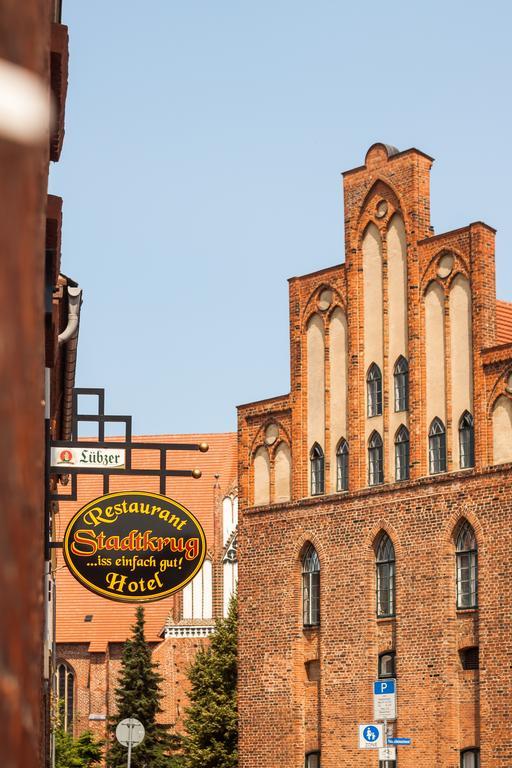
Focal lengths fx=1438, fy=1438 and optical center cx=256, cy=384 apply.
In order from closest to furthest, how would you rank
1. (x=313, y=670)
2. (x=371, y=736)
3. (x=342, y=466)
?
(x=371, y=736), (x=313, y=670), (x=342, y=466)

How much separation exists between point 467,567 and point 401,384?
15.5 ft

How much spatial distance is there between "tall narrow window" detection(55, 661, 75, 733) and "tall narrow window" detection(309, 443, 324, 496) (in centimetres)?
2920

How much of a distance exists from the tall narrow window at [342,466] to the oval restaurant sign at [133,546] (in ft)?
70.7

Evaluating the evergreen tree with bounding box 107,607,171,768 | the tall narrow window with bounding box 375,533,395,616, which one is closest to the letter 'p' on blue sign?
the tall narrow window with bounding box 375,533,395,616

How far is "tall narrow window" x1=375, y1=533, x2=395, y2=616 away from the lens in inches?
1280

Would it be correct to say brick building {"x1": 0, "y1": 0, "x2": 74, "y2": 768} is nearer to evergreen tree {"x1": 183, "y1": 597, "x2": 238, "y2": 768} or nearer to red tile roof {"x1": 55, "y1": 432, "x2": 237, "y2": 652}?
evergreen tree {"x1": 183, "y1": 597, "x2": 238, "y2": 768}

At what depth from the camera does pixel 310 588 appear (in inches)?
1357

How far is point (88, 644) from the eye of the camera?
200 ft

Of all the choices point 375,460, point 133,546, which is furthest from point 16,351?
point 375,460

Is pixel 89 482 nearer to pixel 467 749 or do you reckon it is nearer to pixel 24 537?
pixel 467 749

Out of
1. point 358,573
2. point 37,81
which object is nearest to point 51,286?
point 37,81

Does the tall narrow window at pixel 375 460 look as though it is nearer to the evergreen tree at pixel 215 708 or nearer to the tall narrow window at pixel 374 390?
the tall narrow window at pixel 374 390

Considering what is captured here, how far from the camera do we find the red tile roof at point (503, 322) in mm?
33094

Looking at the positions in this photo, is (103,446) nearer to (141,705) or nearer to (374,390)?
(374,390)
